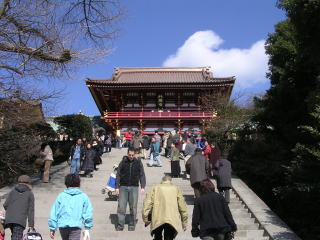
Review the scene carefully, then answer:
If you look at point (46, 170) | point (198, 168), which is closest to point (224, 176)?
point (198, 168)

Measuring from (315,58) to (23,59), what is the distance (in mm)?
6861

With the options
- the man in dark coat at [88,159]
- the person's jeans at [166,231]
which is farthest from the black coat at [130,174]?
the man in dark coat at [88,159]

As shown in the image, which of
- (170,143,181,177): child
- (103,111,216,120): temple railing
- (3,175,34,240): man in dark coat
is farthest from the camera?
(103,111,216,120): temple railing

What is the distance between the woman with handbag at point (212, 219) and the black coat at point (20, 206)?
2.33 m

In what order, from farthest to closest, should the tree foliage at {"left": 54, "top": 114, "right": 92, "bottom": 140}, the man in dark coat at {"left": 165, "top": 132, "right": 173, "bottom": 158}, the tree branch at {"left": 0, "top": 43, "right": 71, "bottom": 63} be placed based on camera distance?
the tree foliage at {"left": 54, "top": 114, "right": 92, "bottom": 140}, the man in dark coat at {"left": 165, "top": 132, "right": 173, "bottom": 158}, the tree branch at {"left": 0, "top": 43, "right": 71, "bottom": 63}

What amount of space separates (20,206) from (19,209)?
0.04 meters

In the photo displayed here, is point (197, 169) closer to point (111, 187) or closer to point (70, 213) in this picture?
point (111, 187)

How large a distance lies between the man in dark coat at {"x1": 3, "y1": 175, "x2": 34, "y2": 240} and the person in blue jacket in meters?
0.72

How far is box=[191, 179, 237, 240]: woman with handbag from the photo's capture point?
16.3ft

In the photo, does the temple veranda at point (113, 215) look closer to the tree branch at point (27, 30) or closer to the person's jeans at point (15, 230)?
the person's jeans at point (15, 230)

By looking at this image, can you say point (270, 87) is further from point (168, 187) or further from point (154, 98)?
point (154, 98)

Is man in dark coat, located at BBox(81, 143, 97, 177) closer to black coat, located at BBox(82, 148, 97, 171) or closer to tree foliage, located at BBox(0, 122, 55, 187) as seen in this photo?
black coat, located at BBox(82, 148, 97, 171)

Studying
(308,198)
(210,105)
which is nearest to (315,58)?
(308,198)

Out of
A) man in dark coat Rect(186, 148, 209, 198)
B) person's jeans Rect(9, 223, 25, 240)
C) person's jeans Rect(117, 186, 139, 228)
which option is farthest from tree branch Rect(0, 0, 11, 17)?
man in dark coat Rect(186, 148, 209, 198)
